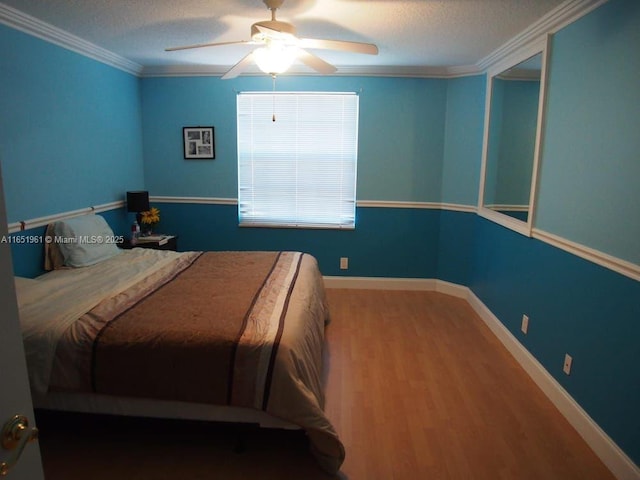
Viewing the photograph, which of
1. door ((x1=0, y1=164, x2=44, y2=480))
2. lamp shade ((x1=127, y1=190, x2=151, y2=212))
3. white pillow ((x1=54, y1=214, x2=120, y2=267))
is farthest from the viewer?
lamp shade ((x1=127, y1=190, x2=151, y2=212))

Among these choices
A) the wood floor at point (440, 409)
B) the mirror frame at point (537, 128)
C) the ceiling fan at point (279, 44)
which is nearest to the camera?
the wood floor at point (440, 409)

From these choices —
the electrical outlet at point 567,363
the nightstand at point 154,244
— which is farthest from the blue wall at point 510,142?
the nightstand at point 154,244

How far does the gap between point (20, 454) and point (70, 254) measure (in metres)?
2.68

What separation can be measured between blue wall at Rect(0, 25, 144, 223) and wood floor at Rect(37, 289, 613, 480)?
174 centimetres

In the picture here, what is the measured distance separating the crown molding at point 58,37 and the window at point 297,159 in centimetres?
124

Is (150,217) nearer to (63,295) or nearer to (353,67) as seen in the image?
(63,295)

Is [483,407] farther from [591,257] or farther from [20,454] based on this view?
[20,454]

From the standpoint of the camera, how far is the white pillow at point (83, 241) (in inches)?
124

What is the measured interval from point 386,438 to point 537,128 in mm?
2269

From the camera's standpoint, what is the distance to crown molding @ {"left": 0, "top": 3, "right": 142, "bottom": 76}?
9.15ft

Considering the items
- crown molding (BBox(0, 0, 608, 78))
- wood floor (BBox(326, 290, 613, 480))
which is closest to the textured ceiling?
crown molding (BBox(0, 0, 608, 78))

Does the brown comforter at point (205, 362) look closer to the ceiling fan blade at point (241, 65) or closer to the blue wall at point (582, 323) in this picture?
the blue wall at point (582, 323)

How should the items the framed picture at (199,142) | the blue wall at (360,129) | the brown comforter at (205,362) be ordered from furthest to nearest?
the framed picture at (199,142), the blue wall at (360,129), the brown comforter at (205,362)

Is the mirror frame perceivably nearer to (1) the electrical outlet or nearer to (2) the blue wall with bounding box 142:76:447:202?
(2) the blue wall with bounding box 142:76:447:202
